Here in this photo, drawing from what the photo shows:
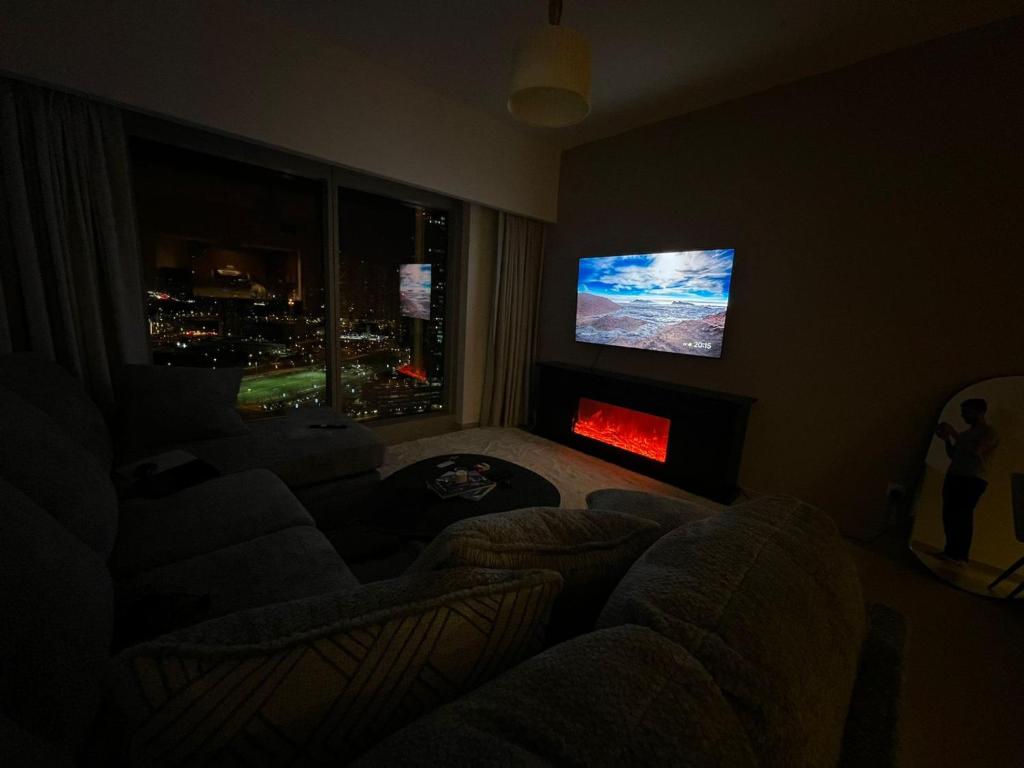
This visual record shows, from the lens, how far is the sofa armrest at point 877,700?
60cm

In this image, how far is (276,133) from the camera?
2.41 meters

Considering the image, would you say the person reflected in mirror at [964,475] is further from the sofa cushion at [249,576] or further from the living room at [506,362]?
the sofa cushion at [249,576]

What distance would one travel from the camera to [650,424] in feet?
10.2

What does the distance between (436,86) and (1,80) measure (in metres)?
2.20

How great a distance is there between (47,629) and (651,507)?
55.1 inches

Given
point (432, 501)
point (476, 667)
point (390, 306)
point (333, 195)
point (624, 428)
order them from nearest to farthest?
point (476, 667) → point (432, 501) → point (333, 195) → point (624, 428) → point (390, 306)

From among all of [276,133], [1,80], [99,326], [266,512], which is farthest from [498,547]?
[1,80]

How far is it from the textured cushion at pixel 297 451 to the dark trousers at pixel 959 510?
3.00 metres

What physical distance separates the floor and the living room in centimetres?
2

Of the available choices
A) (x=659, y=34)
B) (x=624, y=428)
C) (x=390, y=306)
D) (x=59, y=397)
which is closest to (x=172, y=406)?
(x=59, y=397)

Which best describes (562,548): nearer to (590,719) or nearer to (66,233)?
(590,719)

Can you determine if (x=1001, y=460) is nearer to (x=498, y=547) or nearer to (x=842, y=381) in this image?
(x=842, y=381)

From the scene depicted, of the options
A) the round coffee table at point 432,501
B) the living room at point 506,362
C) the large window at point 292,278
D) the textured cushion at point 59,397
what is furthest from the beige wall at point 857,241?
the textured cushion at point 59,397

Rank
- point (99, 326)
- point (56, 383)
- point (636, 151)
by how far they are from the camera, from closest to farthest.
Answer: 1. point (56, 383)
2. point (99, 326)
3. point (636, 151)
